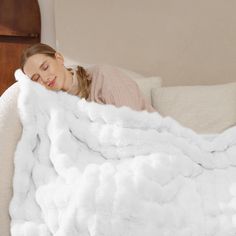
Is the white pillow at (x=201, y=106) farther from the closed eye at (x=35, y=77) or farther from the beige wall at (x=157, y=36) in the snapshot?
the closed eye at (x=35, y=77)

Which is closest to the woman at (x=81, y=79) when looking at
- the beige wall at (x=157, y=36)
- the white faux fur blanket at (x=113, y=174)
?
the white faux fur blanket at (x=113, y=174)

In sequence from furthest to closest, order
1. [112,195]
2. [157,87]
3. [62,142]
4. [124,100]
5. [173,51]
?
1. [173,51]
2. [157,87]
3. [124,100]
4. [62,142]
5. [112,195]

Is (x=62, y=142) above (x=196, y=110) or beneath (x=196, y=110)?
above

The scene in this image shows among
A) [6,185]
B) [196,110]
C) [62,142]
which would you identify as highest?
[62,142]

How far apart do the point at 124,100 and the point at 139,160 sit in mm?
563

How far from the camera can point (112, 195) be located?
0.95 meters

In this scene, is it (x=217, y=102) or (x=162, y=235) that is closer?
(x=162, y=235)

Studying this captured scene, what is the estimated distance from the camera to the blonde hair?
5.04 feet

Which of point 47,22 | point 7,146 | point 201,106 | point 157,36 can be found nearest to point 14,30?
point 47,22

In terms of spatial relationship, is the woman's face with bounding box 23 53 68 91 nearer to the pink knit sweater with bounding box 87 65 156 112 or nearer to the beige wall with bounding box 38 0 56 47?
the pink knit sweater with bounding box 87 65 156 112

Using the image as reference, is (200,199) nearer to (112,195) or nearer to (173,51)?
(112,195)

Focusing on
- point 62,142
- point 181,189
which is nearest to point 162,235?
point 181,189

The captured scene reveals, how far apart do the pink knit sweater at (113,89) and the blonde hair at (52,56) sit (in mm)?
25

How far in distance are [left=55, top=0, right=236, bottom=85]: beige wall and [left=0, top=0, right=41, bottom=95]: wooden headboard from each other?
0.29 meters
